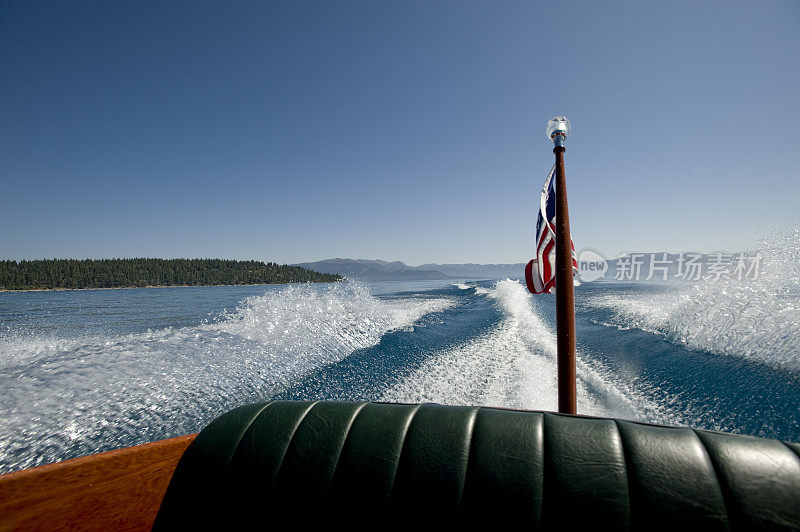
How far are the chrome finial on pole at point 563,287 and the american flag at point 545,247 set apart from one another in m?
0.15

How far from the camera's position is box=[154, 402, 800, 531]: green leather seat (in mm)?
833

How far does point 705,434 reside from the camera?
92 cm

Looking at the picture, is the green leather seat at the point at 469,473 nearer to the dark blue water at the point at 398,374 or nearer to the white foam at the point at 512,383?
the dark blue water at the point at 398,374

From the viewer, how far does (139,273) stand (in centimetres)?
6091

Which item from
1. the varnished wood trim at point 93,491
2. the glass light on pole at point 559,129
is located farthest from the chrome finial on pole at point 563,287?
the varnished wood trim at point 93,491

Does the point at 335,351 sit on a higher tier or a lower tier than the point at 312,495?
lower

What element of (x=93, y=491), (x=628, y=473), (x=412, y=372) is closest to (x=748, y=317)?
(x=412, y=372)

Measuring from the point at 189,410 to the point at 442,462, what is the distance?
3.29 meters

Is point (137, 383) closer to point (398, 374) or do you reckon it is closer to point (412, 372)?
point (398, 374)

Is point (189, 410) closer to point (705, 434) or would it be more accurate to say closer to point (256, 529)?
point (256, 529)

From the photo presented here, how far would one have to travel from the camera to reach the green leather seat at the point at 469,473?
0.83 m

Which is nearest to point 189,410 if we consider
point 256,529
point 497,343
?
point 256,529

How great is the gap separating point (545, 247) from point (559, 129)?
78 cm

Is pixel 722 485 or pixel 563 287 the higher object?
pixel 563 287
